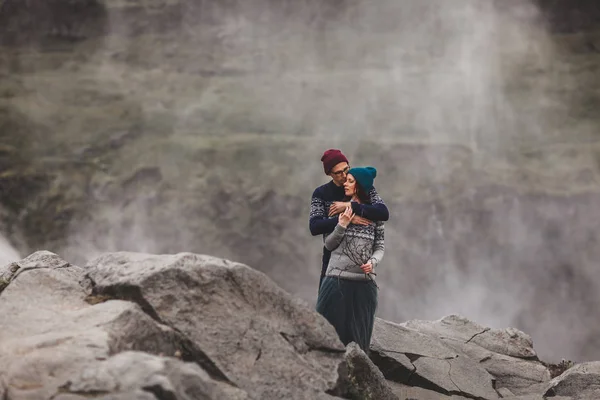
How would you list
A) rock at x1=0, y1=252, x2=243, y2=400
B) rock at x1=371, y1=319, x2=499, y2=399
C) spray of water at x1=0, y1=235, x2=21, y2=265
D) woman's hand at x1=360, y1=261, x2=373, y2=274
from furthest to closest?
spray of water at x1=0, y1=235, x2=21, y2=265, rock at x1=371, y1=319, x2=499, y2=399, woman's hand at x1=360, y1=261, x2=373, y2=274, rock at x1=0, y1=252, x2=243, y2=400

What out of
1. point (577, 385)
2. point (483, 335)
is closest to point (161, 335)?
point (577, 385)

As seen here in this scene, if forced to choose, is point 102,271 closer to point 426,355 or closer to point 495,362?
point 426,355

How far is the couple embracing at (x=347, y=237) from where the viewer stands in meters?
6.49

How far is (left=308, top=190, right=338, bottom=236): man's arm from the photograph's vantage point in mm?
6500

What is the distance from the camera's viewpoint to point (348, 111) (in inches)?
1067

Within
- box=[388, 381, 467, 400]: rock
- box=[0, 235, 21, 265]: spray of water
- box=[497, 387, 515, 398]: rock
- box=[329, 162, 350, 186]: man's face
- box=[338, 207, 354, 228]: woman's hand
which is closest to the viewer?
box=[338, 207, 354, 228]: woman's hand

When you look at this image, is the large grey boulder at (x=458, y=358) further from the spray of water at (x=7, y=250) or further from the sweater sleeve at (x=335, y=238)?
the spray of water at (x=7, y=250)

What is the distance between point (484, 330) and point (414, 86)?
54.0 feet

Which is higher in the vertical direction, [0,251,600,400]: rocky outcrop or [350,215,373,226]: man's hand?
[350,215,373,226]: man's hand

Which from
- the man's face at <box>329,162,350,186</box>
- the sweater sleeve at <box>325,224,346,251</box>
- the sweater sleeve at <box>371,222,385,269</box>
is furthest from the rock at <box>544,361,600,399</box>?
the man's face at <box>329,162,350,186</box>

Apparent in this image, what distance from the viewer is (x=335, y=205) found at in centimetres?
655

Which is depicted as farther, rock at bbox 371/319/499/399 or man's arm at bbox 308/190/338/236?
rock at bbox 371/319/499/399

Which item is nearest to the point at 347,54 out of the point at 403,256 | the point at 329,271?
the point at 403,256

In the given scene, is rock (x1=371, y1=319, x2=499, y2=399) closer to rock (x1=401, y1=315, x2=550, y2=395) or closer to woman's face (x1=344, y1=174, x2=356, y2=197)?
rock (x1=401, y1=315, x2=550, y2=395)
